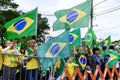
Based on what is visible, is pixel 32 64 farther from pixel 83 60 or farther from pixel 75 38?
pixel 83 60

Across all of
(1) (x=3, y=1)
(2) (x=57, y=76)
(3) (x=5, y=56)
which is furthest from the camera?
(1) (x=3, y=1)

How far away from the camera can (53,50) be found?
10242 millimetres

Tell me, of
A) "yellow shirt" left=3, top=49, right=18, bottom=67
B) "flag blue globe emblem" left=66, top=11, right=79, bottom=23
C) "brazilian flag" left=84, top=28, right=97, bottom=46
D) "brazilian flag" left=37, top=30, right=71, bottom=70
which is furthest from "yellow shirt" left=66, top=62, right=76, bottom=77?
"brazilian flag" left=84, top=28, right=97, bottom=46

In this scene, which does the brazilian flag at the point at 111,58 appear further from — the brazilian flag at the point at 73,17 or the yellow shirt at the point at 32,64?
the yellow shirt at the point at 32,64

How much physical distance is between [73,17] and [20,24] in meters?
1.90

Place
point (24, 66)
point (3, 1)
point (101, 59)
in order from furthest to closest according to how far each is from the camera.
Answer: point (3, 1), point (101, 59), point (24, 66)

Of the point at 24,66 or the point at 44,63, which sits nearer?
the point at 44,63

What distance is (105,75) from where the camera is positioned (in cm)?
1353

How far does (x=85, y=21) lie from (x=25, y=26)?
198 centimetres

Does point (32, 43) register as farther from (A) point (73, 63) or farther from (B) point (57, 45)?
(A) point (73, 63)

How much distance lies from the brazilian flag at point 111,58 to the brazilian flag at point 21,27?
414 cm

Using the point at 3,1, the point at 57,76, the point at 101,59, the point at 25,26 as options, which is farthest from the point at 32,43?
the point at 3,1

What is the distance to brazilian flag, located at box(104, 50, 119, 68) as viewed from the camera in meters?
13.7

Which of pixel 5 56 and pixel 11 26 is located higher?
pixel 11 26
